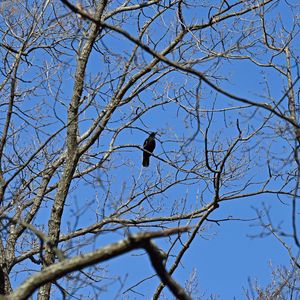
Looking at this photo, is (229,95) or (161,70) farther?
A: (161,70)

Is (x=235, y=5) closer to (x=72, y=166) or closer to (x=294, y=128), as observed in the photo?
(x=72, y=166)

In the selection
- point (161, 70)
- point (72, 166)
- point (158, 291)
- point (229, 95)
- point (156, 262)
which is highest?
point (161, 70)

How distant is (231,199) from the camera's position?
6977 millimetres

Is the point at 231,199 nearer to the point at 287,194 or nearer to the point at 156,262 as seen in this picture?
the point at 287,194

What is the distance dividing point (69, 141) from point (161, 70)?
4.46 feet

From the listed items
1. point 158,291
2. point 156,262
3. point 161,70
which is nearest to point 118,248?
point 156,262

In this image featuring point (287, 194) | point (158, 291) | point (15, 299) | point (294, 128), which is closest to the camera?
point (15, 299)

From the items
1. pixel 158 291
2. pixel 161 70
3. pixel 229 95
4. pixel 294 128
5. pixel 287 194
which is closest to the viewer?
pixel 229 95

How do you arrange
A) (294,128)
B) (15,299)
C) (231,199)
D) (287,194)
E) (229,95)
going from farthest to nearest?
(231,199) → (287,194) → (294,128) → (229,95) → (15,299)

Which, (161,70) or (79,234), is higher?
(161,70)

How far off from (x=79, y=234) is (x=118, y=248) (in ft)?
18.0

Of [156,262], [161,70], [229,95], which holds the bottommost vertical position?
[156,262]

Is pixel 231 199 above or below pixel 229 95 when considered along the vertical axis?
above

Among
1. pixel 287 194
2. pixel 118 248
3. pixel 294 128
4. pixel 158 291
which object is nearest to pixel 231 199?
pixel 287 194
